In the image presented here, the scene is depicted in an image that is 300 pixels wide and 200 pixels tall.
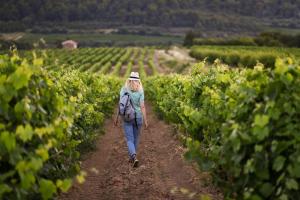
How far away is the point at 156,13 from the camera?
524ft

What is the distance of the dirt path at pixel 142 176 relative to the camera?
8766mm

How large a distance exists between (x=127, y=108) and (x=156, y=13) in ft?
495

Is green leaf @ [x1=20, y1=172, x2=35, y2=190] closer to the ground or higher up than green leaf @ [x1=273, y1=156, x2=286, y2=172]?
higher up

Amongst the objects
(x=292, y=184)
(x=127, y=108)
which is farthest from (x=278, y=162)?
(x=127, y=108)

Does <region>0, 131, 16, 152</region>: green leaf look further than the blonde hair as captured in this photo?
No

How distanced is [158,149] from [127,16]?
493ft

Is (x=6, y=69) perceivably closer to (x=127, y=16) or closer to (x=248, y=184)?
(x=248, y=184)

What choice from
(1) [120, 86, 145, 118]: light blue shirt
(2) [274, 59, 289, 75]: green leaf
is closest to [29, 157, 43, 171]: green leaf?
(2) [274, 59, 289, 75]: green leaf

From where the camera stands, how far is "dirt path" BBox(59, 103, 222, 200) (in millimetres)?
8766

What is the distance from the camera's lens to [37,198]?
20.6 feet

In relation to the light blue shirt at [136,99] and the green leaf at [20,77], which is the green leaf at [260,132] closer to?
the green leaf at [20,77]

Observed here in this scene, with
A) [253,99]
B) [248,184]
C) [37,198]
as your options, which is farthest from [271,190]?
[37,198]

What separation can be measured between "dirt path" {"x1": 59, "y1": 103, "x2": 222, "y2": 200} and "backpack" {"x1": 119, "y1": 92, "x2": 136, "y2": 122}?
3.34ft

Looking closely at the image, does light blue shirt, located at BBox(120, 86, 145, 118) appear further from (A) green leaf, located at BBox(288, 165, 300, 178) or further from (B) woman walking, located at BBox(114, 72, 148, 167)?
(A) green leaf, located at BBox(288, 165, 300, 178)
